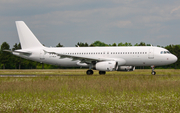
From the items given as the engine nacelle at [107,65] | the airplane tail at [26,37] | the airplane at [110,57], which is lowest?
the engine nacelle at [107,65]

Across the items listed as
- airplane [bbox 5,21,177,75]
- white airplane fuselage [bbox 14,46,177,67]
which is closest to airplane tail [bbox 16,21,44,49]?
airplane [bbox 5,21,177,75]

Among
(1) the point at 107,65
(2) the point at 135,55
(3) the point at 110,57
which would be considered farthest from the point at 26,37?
(2) the point at 135,55

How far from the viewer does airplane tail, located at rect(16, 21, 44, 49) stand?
36.2 metres

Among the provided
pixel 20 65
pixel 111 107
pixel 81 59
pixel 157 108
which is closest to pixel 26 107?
pixel 111 107

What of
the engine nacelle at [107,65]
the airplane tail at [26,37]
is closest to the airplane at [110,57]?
the engine nacelle at [107,65]

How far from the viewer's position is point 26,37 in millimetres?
36406

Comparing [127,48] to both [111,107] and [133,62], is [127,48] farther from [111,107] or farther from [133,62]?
[111,107]

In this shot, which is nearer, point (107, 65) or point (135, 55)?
point (107, 65)

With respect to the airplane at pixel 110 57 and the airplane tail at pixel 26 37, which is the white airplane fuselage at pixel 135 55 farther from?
the airplane tail at pixel 26 37

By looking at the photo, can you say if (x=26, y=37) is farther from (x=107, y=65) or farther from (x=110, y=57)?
(x=107, y=65)

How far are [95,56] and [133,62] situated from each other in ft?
15.9

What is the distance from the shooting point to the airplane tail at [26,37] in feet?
119

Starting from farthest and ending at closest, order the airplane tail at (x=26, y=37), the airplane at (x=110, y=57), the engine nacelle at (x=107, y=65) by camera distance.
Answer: the airplane tail at (x=26, y=37)
the airplane at (x=110, y=57)
the engine nacelle at (x=107, y=65)

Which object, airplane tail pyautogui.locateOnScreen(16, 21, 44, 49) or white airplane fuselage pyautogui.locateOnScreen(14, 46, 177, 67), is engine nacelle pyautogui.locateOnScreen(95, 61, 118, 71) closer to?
white airplane fuselage pyautogui.locateOnScreen(14, 46, 177, 67)
